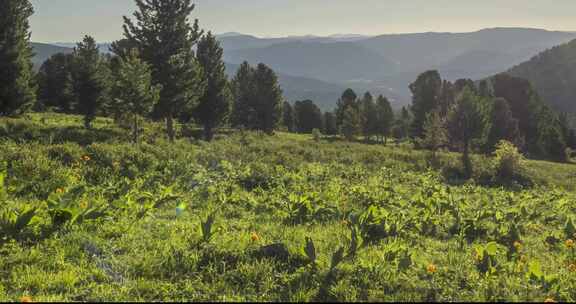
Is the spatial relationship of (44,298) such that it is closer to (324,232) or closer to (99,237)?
(99,237)

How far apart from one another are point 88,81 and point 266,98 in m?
27.5

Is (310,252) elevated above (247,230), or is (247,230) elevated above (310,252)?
(310,252)

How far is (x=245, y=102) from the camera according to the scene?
59.2 m

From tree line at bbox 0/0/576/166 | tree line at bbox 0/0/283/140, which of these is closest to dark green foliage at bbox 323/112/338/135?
tree line at bbox 0/0/576/166

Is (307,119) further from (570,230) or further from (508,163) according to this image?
(570,230)

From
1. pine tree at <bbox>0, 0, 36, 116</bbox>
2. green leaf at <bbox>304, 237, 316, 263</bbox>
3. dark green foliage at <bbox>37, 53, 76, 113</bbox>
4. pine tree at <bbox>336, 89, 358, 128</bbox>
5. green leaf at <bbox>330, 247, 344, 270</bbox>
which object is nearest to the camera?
green leaf at <bbox>330, 247, 344, 270</bbox>

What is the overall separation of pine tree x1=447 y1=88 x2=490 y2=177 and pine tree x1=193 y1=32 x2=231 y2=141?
73.8ft

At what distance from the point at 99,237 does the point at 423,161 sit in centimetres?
2600

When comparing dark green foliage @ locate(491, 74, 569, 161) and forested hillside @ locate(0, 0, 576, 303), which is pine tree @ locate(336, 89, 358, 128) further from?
forested hillside @ locate(0, 0, 576, 303)

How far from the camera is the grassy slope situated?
550cm

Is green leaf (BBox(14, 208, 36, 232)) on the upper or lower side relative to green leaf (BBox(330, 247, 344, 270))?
upper

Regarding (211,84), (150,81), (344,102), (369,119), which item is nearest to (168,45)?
(150,81)

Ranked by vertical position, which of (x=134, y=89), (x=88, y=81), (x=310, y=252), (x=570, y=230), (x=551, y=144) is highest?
(x=88, y=81)

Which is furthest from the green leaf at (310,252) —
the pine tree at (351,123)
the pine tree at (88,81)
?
the pine tree at (351,123)
